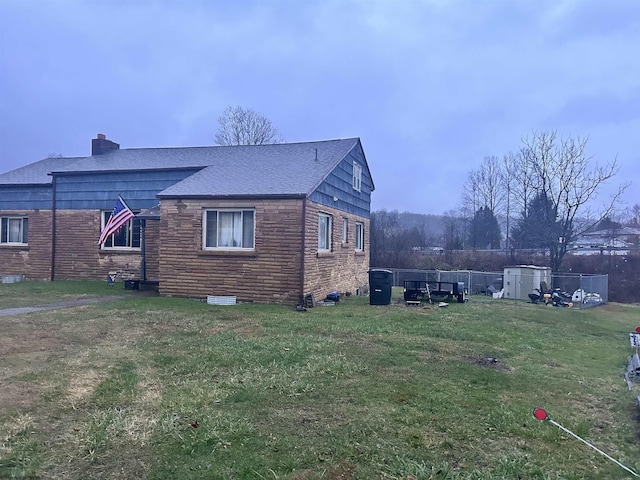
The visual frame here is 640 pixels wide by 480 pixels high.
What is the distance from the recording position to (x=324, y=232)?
15.9m

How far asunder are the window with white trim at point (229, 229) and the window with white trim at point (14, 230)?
32.7 feet

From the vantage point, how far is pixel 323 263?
15.1 m

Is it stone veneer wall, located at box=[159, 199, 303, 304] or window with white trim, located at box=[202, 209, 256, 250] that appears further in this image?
window with white trim, located at box=[202, 209, 256, 250]

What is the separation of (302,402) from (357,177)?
50.5ft

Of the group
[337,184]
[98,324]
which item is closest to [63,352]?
[98,324]

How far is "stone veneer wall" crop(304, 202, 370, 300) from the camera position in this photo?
13680mm

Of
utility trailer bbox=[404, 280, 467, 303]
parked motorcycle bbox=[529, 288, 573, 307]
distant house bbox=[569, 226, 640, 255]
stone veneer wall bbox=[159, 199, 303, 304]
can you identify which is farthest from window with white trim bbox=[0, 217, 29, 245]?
distant house bbox=[569, 226, 640, 255]

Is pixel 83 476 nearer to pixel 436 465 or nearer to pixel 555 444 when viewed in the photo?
pixel 436 465

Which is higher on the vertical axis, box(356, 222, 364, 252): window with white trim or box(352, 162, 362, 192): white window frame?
box(352, 162, 362, 192): white window frame

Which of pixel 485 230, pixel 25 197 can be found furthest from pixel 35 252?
pixel 485 230

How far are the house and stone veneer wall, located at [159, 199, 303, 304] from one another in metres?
0.03

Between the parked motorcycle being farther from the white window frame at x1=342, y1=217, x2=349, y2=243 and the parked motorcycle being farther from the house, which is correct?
the white window frame at x1=342, y1=217, x2=349, y2=243

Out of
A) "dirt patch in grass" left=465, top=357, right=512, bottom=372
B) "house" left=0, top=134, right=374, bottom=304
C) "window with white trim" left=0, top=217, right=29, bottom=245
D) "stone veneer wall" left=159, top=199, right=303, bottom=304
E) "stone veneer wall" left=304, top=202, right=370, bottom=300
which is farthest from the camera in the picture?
"window with white trim" left=0, top=217, right=29, bottom=245

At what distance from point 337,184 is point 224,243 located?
4737 mm
